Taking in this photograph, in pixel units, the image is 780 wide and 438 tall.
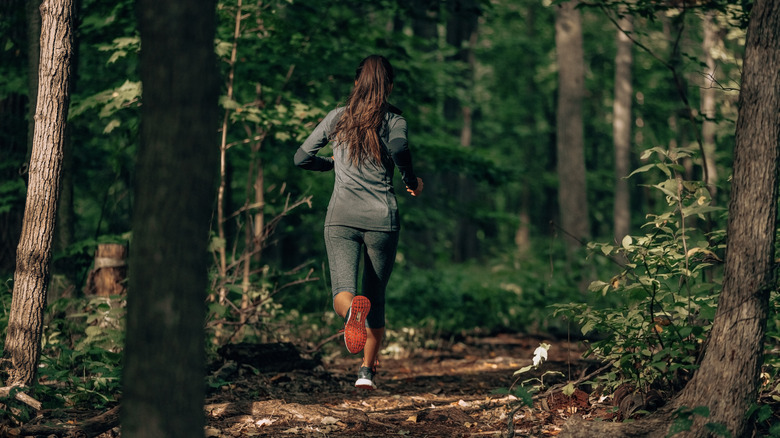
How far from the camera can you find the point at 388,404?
18.4ft

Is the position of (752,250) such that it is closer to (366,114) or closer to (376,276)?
(376,276)

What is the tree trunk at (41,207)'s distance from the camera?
462 cm

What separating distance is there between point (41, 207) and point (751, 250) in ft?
14.0

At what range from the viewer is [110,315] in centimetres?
589

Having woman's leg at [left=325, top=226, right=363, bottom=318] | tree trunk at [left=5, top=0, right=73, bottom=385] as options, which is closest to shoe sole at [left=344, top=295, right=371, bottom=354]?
woman's leg at [left=325, top=226, right=363, bottom=318]

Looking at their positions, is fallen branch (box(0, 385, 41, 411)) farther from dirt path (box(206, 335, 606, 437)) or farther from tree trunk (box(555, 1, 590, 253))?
tree trunk (box(555, 1, 590, 253))

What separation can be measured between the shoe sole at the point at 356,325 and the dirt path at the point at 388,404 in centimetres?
56

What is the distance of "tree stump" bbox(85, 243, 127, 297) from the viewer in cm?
723

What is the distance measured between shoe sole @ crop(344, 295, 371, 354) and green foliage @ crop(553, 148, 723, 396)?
1.25 m

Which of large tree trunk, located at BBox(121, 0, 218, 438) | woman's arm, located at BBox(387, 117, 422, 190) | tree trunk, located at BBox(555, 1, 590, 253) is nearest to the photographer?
large tree trunk, located at BBox(121, 0, 218, 438)

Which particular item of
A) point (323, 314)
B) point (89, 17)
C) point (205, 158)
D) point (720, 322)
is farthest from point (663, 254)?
point (89, 17)

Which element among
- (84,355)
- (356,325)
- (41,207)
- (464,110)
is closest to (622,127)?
(464,110)

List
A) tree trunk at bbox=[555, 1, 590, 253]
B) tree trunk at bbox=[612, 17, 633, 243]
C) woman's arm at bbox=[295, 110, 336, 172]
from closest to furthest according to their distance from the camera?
1. woman's arm at bbox=[295, 110, 336, 172]
2. tree trunk at bbox=[555, 1, 590, 253]
3. tree trunk at bbox=[612, 17, 633, 243]

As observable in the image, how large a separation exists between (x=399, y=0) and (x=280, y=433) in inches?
229
